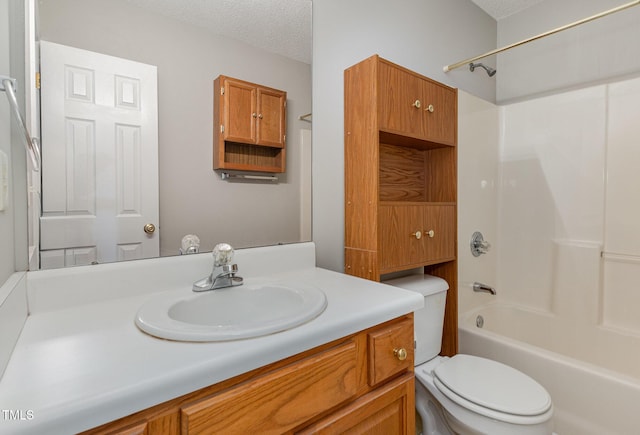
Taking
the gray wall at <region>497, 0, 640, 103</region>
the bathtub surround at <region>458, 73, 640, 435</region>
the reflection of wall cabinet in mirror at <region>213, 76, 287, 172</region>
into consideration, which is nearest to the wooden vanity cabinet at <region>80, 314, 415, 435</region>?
the reflection of wall cabinet in mirror at <region>213, 76, 287, 172</region>

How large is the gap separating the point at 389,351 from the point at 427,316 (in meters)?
0.62

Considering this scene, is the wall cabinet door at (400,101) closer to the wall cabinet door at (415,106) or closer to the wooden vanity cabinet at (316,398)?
the wall cabinet door at (415,106)

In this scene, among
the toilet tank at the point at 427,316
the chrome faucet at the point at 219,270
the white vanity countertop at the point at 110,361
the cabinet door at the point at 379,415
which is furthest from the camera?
the toilet tank at the point at 427,316

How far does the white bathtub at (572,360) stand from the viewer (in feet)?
3.96

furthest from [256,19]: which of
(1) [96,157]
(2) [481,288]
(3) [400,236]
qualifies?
(2) [481,288]

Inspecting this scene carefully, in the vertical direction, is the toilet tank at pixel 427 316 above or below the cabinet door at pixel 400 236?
below

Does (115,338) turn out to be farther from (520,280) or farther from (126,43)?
(520,280)

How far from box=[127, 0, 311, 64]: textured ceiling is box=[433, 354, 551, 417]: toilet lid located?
1.41 meters

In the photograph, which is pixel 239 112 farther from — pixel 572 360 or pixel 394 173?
pixel 572 360

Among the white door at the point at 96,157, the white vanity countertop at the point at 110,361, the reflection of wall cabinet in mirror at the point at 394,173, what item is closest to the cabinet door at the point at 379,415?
the white vanity countertop at the point at 110,361

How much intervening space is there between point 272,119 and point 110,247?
2.38ft

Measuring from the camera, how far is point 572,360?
52.2 inches

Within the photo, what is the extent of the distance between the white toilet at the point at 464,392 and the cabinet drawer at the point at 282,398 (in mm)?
587

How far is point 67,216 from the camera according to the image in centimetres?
89
